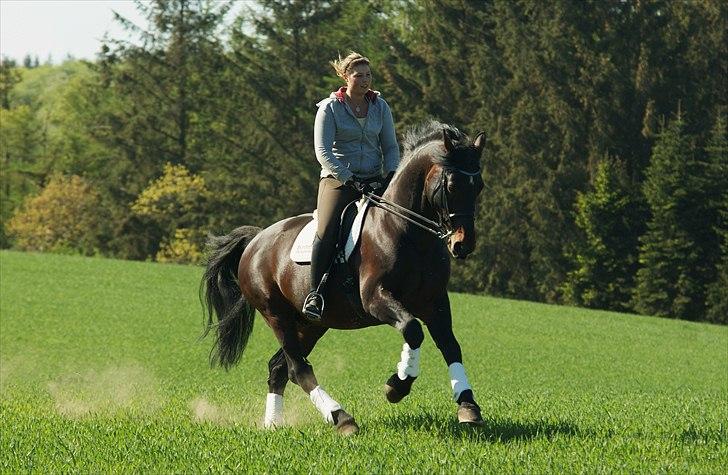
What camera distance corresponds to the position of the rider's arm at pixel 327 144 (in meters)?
9.33

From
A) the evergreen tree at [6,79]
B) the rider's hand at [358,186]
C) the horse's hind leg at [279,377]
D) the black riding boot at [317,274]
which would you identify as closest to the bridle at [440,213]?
the rider's hand at [358,186]

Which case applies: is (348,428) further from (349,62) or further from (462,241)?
(349,62)

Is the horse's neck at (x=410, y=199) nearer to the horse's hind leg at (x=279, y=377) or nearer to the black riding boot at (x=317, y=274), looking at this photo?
the black riding boot at (x=317, y=274)

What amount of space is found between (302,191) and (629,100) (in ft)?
62.2

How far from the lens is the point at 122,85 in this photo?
67.6 m

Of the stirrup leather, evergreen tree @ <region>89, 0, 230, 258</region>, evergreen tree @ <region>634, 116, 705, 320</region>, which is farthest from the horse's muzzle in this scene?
evergreen tree @ <region>89, 0, 230, 258</region>

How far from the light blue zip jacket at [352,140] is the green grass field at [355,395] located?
2.26 m

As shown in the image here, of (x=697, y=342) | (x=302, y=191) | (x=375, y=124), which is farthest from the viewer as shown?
(x=302, y=191)

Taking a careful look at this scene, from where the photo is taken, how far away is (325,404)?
9.43m

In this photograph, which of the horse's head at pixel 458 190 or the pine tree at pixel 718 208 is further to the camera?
the pine tree at pixel 718 208

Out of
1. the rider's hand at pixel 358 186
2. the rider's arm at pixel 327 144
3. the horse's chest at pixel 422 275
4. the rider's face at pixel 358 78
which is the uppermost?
the rider's face at pixel 358 78

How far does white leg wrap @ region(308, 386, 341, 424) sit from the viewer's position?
9.30m

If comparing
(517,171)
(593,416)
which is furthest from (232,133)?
(593,416)

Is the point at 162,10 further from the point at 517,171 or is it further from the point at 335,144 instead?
the point at 335,144
